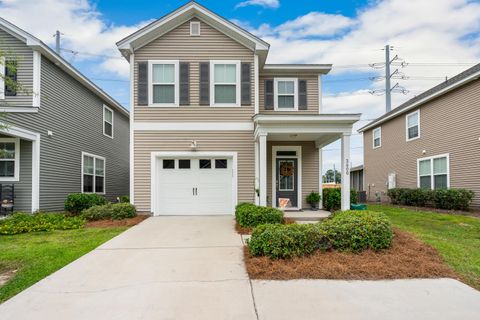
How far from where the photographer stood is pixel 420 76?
1091 inches

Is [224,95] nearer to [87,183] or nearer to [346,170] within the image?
[346,170]

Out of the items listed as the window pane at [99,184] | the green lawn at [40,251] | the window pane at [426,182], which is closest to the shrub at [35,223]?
the green lawn at [40,251]

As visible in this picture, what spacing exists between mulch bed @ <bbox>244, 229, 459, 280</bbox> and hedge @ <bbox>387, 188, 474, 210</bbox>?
8397 millimetres

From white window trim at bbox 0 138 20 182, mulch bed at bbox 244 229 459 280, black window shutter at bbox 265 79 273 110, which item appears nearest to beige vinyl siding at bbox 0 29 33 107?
white window trim at bbox 0 138 20 182

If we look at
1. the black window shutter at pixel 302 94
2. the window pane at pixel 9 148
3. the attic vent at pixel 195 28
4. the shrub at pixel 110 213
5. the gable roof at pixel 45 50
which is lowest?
the shrub at pixel 110 213

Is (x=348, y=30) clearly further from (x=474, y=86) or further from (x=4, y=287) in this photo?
(x=4, y=287)

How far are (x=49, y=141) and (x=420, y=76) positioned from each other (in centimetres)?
2964

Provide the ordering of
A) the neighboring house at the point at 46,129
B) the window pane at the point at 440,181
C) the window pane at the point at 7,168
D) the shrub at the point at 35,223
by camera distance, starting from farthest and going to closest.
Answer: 1. the window pane at the point at 440,181
2. the window pane at the point at 7,168
3. the neighboring house at the point at 46,129
4. the shrub at the point at 35,223

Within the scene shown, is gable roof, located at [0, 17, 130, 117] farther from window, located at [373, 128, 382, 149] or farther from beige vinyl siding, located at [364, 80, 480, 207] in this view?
window, located at [373, 128, 382, 149]

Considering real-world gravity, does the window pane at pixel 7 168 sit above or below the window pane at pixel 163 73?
below

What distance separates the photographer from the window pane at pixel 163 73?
1091 cm

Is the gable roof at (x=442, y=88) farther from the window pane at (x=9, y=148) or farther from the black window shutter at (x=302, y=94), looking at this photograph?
the window pane at (x=9, y=148)

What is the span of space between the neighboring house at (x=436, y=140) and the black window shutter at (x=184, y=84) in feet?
35.8

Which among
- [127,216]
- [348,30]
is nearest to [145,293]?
[127,216]
